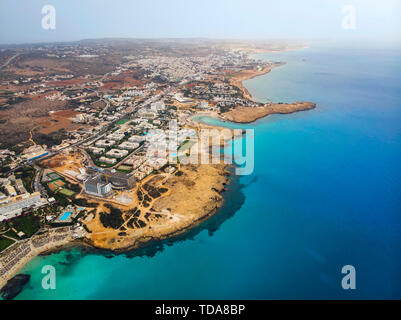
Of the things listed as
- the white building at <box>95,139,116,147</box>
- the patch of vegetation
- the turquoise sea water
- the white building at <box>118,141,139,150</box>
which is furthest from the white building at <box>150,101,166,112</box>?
the patch of vegetation

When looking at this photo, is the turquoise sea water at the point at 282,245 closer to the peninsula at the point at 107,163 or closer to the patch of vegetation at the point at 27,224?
the peninsula at the point at 107,163

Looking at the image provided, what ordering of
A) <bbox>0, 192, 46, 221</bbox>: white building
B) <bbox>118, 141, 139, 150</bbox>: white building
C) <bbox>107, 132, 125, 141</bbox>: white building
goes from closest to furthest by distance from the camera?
<bbox>0, 192, 46, 221</bbox>: white building → <bbox>118, 141, 139, 150</bbox>: white building → <bbox>107, 132, 125, 141</bbox>: white building

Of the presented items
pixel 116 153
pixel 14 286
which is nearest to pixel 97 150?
pixel 116 153

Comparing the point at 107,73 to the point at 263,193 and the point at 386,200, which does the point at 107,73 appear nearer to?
the point at 263,193

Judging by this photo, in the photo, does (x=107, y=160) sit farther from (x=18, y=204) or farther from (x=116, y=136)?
(x=18, y=204)

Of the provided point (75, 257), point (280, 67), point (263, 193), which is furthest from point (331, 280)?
point (280, 67)

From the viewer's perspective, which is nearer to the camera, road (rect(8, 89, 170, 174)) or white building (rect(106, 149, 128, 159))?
road (rect(8, 89, 170, 174))

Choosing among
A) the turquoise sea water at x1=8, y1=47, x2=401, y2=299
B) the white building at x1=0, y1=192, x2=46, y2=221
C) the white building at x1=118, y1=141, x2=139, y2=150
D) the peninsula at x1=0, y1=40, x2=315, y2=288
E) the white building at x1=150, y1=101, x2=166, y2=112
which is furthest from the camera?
the white building at x1=150, y1=101, x2=166, y2=112

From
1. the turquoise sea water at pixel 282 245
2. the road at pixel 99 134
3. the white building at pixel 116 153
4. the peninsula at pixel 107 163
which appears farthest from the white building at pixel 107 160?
the turquoise sea water at pixel 282 245

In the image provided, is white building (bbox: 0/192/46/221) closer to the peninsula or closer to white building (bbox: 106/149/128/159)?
the peninsula
